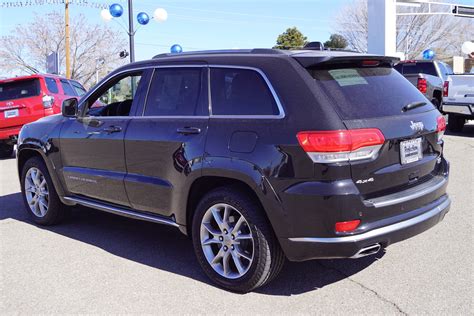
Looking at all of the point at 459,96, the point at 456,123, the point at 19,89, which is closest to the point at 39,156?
the point at 19,89

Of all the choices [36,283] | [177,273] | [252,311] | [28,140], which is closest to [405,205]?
[252,311]

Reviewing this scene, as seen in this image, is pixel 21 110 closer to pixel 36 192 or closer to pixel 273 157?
pixel 36 192

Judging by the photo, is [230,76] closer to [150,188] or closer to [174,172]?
[174,172]

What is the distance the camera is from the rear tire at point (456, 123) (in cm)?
1287

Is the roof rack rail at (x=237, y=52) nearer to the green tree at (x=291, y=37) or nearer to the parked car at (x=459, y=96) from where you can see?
the parked car at (x=459, y=96)

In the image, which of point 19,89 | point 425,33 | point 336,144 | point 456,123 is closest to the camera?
point 336,144

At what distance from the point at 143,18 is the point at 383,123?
674 inches

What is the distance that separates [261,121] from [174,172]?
937 mm

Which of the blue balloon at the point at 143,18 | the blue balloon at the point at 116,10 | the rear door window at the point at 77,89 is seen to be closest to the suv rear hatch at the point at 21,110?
the rear door window at the point at 77,89

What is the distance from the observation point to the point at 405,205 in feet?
11.7

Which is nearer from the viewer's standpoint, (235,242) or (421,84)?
(235,242)

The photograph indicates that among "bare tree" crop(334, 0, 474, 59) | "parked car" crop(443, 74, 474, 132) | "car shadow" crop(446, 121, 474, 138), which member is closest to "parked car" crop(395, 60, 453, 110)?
"car shadow" crop(446, 121, 474, 138)

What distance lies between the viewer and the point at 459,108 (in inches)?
472

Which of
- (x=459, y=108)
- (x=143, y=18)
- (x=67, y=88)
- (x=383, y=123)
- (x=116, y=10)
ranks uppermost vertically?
(x=116, y=10)
